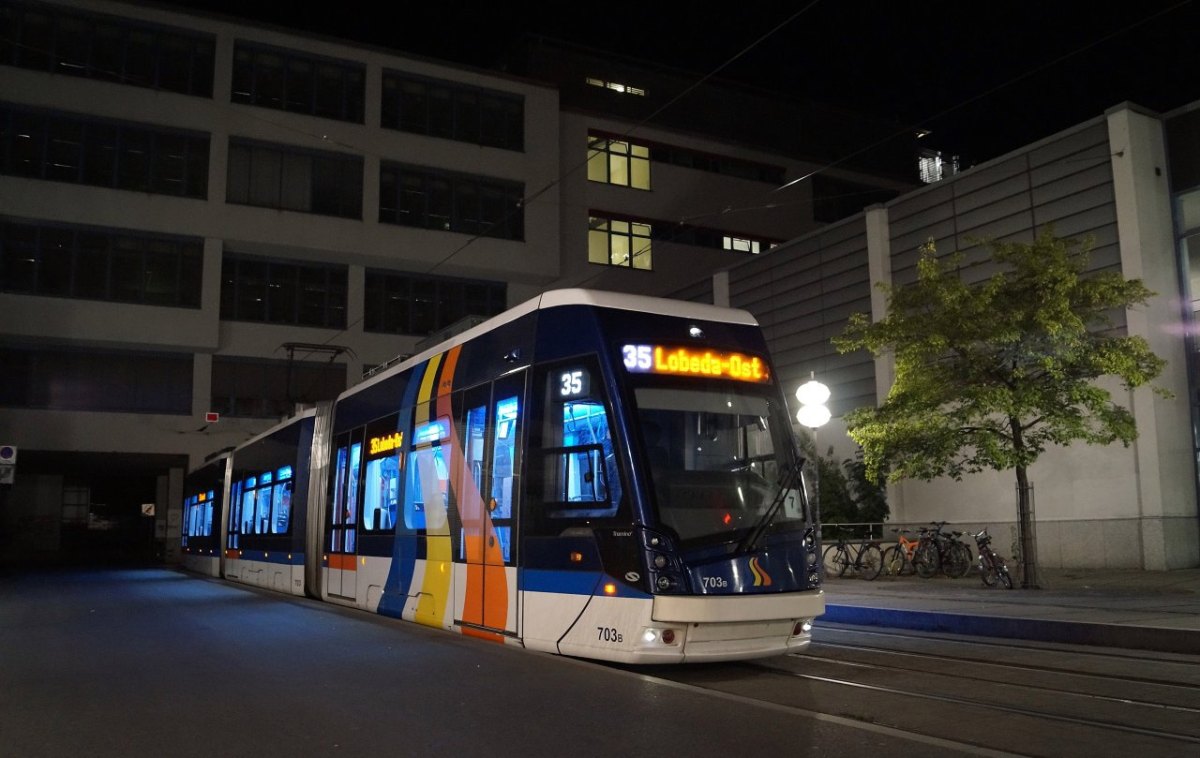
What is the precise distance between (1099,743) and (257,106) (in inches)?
1438

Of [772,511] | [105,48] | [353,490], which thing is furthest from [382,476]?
[105,48]

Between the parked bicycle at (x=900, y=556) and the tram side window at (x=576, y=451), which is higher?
the tram side window at (x=576, y=451)

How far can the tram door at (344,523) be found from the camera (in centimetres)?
1482

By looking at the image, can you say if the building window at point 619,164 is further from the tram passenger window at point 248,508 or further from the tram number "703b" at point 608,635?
the tram number "703b" at point 608,635

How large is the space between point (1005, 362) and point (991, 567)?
3581 millimetres

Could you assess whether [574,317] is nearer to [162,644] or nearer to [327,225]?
[162,644]

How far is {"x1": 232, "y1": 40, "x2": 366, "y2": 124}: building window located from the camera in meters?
36.9

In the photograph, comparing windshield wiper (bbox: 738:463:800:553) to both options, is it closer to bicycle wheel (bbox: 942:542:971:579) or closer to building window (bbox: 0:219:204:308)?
bicycle wheel (bbox: 942:542:971:579)

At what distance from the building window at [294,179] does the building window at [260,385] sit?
5.88 metres

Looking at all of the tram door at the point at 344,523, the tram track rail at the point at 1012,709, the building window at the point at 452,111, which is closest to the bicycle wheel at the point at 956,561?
the tram door at the point at 344,523

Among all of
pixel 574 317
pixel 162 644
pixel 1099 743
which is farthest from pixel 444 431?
pixel 1099 743

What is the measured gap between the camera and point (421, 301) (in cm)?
4019

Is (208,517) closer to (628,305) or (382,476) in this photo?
(382,476)

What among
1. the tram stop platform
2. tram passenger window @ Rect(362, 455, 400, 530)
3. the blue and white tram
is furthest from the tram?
the blue and white tram
